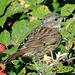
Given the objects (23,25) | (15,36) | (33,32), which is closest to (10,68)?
(15,36)

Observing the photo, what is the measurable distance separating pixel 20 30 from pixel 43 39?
0.74m

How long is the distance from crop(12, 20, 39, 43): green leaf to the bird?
0.14 metres

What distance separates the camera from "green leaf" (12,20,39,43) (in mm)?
4012

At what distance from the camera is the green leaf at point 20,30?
4012mm

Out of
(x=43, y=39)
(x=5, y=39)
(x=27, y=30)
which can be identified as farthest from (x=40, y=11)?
(x=5, y=39)

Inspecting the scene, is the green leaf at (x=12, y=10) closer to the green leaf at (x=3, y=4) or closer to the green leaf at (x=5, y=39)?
the green leaf at (x=3, y=4)

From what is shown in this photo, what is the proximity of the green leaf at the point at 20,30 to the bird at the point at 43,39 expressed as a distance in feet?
0.45

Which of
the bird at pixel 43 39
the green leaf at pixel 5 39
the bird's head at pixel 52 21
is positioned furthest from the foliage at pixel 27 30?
the bird's head at pixel 52 21

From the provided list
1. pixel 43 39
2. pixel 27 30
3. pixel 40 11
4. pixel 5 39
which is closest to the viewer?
pixel 5 39

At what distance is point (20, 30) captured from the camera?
13.6ft

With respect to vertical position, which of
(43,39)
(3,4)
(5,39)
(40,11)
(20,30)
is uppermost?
(3,4)

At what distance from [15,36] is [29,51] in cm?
57

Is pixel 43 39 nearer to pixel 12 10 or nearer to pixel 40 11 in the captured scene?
pixel 40 11

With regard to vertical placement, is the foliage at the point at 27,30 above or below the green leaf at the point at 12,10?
below
